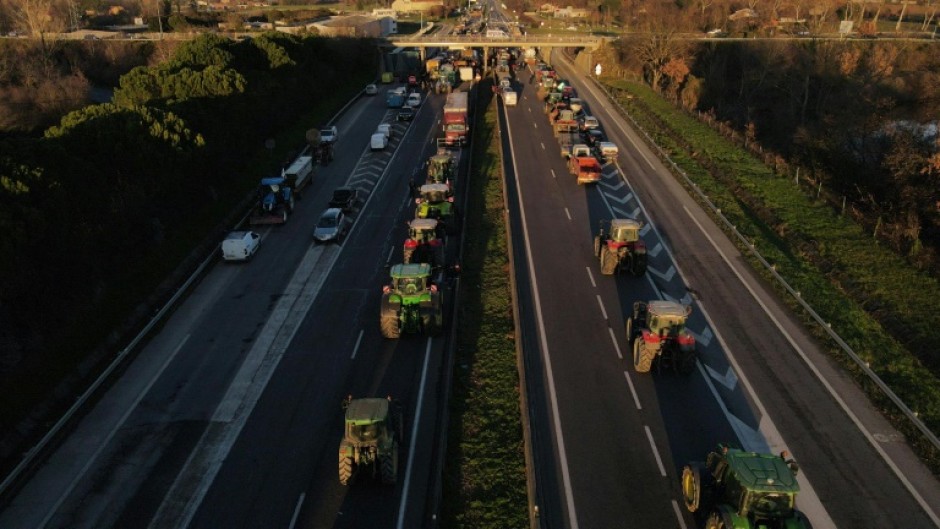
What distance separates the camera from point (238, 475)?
20.1 m

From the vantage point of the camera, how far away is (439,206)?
38188 millimetres

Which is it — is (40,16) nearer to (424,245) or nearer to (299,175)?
(299,175)

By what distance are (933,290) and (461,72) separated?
236 feet

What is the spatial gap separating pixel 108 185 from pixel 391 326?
15672mm

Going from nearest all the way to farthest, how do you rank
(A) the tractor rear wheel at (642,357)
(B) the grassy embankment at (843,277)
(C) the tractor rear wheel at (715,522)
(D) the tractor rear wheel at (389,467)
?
(C) the tractor rear wheel at (715,522) < (D) the tractor rear wheel at (389,467) < (A) the tractor rear wheel at (642,357) < (B) the grassy embankment at (843,277)

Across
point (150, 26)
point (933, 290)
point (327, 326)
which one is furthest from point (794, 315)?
point (150, 26)

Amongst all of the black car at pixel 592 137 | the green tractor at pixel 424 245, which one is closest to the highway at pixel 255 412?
the green tractor at pixel 424 245

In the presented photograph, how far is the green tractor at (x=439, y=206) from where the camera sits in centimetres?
3766

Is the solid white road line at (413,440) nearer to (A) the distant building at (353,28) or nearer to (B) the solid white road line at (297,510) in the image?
(B) the solid white road line at (297,510)

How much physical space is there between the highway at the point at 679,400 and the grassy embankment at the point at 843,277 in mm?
1444

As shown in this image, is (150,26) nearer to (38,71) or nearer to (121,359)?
(38,71)

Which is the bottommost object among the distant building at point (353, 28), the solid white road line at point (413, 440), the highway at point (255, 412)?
the highway at point (255, 412)

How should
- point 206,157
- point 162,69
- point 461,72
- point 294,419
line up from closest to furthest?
point 294,419 < point 206,157 < point 162,69 < point 461,72

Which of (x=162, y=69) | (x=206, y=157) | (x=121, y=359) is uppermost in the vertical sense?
(x=162, y=69)
